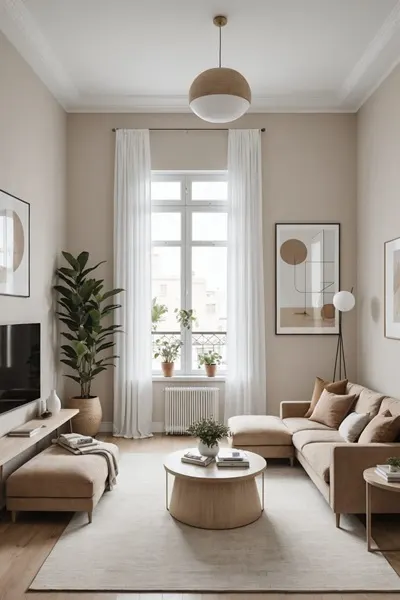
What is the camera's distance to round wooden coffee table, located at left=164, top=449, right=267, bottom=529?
3.66m

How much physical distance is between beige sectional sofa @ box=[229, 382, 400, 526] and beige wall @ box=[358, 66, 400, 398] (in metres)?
0.45

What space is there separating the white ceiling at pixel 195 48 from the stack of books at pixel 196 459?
3.32 metres

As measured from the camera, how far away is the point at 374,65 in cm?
519

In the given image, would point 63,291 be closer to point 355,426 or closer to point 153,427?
point 153,427

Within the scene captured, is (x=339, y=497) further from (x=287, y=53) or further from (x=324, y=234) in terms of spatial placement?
(x=287, y=53)

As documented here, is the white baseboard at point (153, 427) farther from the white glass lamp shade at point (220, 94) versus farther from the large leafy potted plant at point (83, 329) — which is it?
the white glass lamp shade at point (220, 94)

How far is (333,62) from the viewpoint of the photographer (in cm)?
534

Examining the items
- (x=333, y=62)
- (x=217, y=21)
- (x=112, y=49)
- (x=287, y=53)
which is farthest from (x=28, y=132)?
(x=333, y=62)

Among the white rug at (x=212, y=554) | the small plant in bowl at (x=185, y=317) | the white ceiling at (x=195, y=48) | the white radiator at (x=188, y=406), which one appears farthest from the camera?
the small plant in bowl at (x=185, y=317)

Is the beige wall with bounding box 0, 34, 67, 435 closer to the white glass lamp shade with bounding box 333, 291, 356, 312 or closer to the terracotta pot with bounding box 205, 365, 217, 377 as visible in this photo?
the terracotta pot with bounding box 205, 365, 217, 377

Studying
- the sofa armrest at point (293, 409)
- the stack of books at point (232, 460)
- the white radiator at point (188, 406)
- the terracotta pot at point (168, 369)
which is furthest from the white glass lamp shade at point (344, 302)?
the stack of books at point (232, 460)

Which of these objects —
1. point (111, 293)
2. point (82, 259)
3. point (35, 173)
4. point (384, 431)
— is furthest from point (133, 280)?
point (384, 431)

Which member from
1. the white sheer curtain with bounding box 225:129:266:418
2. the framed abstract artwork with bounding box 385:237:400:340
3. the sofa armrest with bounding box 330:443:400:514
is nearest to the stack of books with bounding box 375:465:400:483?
the sofa armrest with bounding box 330:443:400:514

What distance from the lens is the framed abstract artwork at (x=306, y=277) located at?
251 inches
